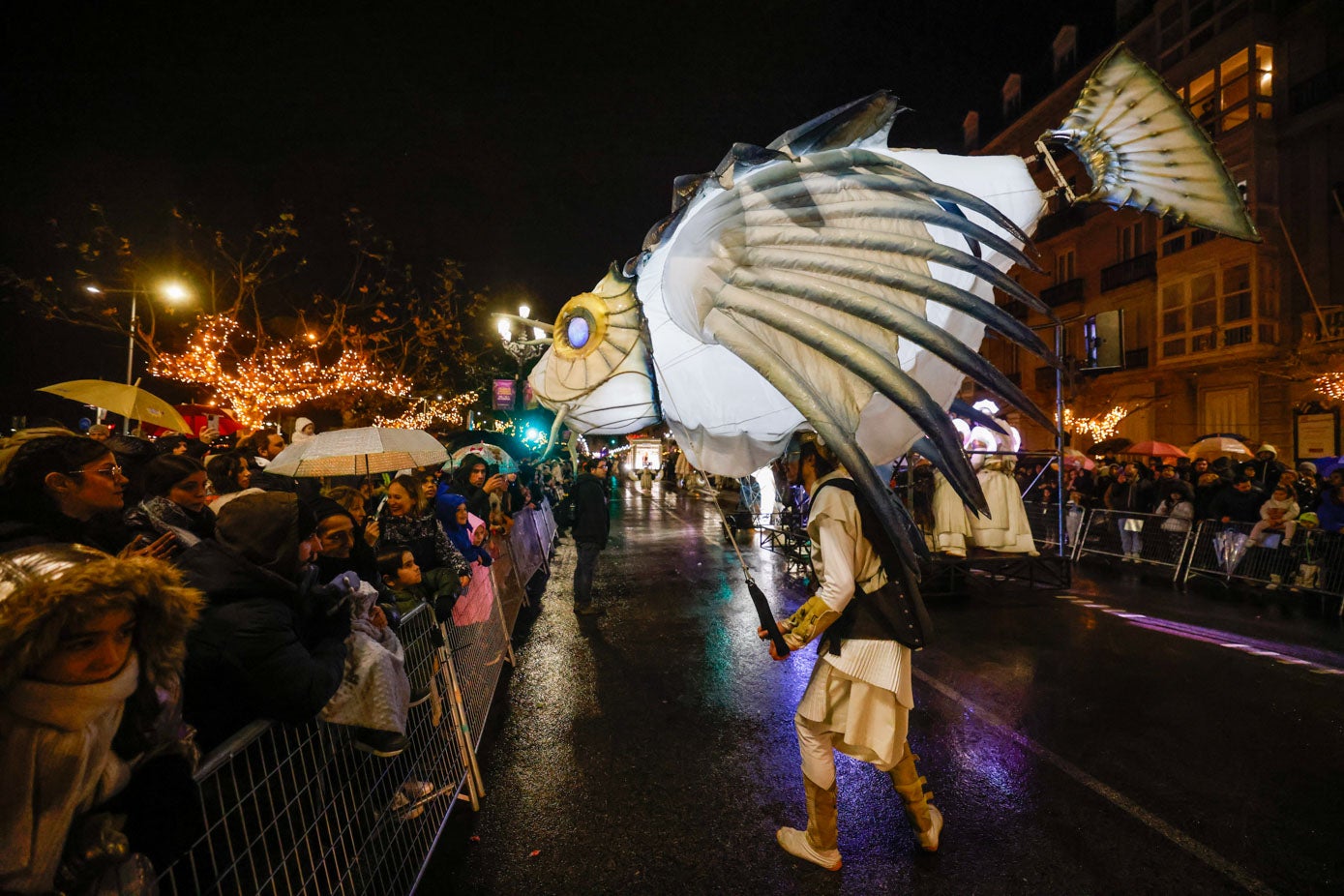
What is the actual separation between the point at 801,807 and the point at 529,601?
5.31 meters

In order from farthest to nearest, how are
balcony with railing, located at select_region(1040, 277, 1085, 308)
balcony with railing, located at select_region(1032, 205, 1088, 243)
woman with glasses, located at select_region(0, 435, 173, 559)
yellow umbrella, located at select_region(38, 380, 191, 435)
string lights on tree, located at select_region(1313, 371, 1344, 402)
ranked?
balcony with railing, located at select_region(1032, 205, 1088, 243) < balcony with railing, located at select_region(1040, 277, 1085, 308) < string lights on tree, located at select_region(1313, 371, 1344, 402) < yellow umbrella, located at select_region(38, 380, 191, 435) < woman with glasses, located at select_region(0, 435, 173, 559)

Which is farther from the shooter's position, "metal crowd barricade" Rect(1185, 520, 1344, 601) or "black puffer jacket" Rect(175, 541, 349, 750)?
"metal crowd barricade" Rect(1185, 520, 1344, 601)

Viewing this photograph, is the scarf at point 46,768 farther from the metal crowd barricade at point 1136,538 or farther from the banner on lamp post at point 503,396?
the banner on lamp post at point 503,396

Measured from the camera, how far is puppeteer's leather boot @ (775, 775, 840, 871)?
2.64 metres

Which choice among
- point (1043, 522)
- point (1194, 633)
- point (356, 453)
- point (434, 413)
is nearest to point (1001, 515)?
point (1194, 633)

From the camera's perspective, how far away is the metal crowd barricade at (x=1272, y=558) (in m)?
7.06

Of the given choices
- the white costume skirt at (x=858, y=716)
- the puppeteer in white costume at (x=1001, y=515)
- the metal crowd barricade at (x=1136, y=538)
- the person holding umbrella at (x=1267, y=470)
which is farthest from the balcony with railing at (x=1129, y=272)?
the white costume skirt at (x=858, y=716)

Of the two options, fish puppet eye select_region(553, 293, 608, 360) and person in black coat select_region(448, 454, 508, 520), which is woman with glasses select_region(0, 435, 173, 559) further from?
person in black coat select_region(448, 454, 508, 520)

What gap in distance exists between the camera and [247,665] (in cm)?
188

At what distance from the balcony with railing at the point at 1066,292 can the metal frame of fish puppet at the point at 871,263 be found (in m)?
25.5

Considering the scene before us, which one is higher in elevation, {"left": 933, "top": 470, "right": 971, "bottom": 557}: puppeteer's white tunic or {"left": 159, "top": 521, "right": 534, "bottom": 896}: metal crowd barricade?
{"left": 933, "top": 470, "right": 971, "bottom": 557}: puppeteer's white tunic

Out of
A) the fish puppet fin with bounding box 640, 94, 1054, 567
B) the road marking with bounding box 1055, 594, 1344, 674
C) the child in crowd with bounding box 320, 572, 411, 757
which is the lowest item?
the road marking with bounding box 1055, 594, 1344, 674

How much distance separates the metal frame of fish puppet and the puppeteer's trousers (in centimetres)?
512


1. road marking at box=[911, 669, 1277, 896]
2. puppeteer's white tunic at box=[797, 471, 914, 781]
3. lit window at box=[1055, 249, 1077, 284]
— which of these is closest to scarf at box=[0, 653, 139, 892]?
puppeteer's white tunic at box=[797, 471, 914, 781]
